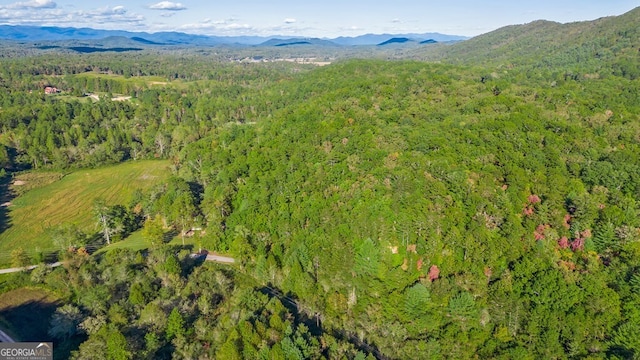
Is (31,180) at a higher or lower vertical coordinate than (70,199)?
higher

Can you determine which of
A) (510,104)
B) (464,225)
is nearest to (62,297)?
(464,225)

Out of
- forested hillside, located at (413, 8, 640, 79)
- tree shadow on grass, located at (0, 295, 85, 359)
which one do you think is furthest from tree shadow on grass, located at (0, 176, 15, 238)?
forested hillside, located at (413, 8, 640, 79)

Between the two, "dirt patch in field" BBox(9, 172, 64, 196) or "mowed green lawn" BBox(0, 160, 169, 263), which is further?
"dirt patch in field" BBox(9, 172, 64, 196)

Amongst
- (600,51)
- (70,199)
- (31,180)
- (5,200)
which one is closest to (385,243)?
(70,199)

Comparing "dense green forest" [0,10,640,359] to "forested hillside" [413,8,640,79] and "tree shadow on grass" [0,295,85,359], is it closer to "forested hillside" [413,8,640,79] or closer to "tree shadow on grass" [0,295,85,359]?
"tree shadow on grass" [0,295,85,359]

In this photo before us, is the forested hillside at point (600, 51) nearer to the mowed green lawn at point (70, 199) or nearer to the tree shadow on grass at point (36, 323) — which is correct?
the mowed green lawn at point (70, 199)

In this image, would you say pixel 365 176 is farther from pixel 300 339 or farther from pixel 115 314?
pixel 115 314

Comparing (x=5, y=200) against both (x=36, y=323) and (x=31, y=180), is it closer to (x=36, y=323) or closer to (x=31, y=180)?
(x=31, y=180)
